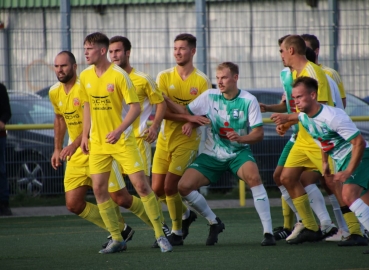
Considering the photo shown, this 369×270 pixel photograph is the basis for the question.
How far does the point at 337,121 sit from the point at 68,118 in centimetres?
285

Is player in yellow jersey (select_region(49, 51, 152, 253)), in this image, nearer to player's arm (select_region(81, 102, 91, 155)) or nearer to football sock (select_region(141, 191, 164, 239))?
player's arm (select_region(81, 102, 91, 155))

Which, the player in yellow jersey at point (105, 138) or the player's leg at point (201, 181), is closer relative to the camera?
the player in yellow jersey at point (105, 138)

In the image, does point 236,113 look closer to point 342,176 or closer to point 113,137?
point 113,137

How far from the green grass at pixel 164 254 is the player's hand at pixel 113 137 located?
3.52 feet

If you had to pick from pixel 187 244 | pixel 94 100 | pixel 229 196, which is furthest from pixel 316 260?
pixel 229 196

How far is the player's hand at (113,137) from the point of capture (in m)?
8.12

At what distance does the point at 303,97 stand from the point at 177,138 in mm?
2118

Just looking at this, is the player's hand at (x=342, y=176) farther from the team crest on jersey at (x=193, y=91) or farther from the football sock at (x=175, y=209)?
the team crest on jersey at (x=193, y=91)

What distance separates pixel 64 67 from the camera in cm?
895

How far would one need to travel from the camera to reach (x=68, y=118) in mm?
9094

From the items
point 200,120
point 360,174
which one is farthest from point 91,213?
point 360,174

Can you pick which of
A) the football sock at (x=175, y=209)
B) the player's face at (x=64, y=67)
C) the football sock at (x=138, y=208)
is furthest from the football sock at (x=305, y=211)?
the player's face at (x=64, y=67)

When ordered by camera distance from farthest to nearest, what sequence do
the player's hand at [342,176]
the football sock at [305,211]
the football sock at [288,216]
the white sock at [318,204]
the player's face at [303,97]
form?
the football sock at [288,216] → the white sock at [318,204] → the football sock at [305,211] → the player's face at [303,97] → the player's hand at [342,176]

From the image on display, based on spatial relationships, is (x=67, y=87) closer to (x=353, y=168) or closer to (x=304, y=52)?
(x=304, y=52)
